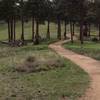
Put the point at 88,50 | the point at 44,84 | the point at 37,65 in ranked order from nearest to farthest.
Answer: the point at 44,84
the point at 37,65
the point at 88,50

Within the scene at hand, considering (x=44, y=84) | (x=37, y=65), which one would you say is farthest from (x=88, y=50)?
(x=44, y=84)

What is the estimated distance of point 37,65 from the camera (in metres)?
23.0

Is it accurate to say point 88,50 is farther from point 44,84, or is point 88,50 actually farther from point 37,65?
point 44,84

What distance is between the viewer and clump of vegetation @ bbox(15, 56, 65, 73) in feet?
73.1

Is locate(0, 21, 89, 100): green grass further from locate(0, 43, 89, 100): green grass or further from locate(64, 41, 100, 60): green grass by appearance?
locate(64, 41, 100, 60): green grass

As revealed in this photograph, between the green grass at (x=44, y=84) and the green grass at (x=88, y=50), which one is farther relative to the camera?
the green grass at (x=88, y=50)

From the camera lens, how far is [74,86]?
639 inches

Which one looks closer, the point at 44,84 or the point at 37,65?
the point at 44,84

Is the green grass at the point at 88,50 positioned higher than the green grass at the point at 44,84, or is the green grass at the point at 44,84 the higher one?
the green grass at the point at 44,84

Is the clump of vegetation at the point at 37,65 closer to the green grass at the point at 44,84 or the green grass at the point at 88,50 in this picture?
the green grass at the point at 44,84

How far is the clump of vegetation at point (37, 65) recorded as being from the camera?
22291 mm

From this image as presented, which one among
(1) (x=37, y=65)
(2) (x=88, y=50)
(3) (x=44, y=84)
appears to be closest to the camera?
(3) (x=44, y=84)

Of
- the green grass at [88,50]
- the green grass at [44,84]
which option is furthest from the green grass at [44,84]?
the green grass at [88,50]

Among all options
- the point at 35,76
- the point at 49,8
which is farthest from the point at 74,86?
the point at 49,8
